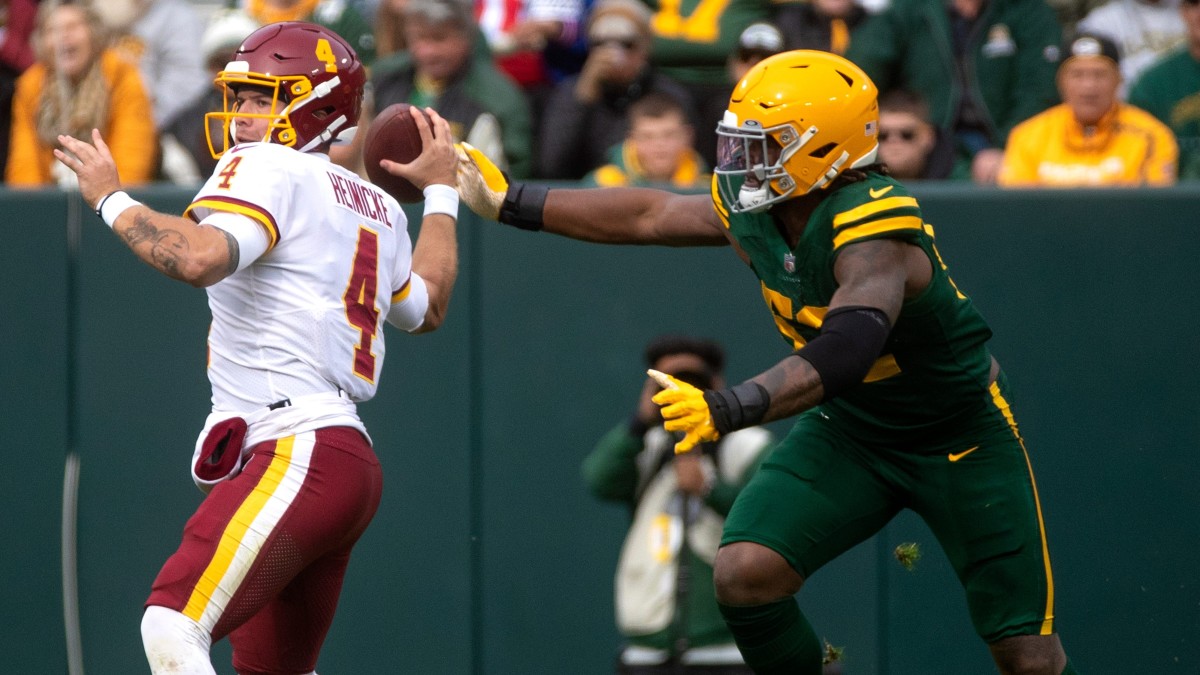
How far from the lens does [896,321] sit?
4305 millimetres

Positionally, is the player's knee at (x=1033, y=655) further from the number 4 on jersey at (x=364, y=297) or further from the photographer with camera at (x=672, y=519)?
the number 4 on jersey at (x=364, y=297)

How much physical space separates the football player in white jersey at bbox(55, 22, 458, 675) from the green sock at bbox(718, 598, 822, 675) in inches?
45.8

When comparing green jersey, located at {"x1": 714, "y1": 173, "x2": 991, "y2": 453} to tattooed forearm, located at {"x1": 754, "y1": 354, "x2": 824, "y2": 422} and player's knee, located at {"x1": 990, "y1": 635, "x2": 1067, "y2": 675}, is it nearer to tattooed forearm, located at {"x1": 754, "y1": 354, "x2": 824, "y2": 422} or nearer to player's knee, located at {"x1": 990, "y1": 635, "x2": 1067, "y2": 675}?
tattooed forearm, located at {"x1": 754, "y1": 354, "x2": 824, "y2": 422}

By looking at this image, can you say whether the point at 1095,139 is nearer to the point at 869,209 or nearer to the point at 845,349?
the point at 869,209

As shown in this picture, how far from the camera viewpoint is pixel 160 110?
7535mm

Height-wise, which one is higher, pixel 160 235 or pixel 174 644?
pixel 160 235

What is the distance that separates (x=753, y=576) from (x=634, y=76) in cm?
327

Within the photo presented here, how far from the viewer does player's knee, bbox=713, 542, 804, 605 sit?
14.5 ft

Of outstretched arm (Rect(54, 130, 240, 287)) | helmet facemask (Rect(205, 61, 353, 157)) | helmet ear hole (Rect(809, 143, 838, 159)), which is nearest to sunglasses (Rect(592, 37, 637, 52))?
helmet ear hole (Rect(809, 143, 838, 159))

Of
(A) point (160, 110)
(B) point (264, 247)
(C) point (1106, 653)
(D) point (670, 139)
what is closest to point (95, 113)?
(A) point (160, 110)

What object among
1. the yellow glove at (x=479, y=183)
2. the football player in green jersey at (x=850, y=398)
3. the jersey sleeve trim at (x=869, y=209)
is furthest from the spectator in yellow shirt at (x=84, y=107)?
the jersey sleeve trim at (x=869, y=209)

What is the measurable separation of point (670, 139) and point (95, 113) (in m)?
2.53

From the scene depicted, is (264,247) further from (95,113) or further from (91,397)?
(95,113)

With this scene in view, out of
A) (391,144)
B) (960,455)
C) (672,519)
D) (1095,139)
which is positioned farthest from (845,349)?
(1095,139)
